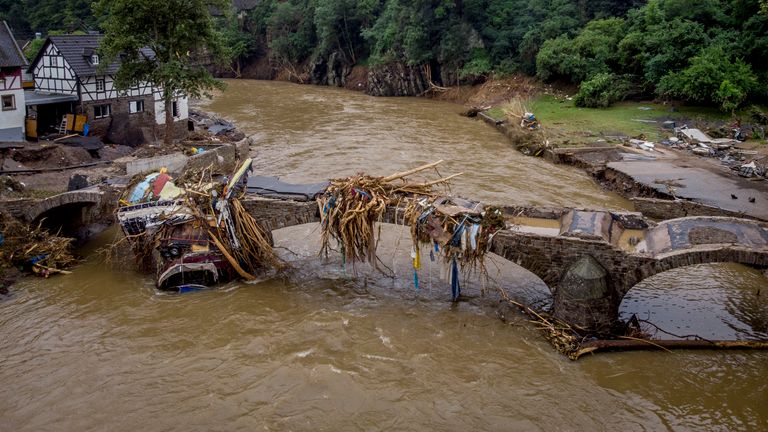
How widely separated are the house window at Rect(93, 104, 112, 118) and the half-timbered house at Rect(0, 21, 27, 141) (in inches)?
127

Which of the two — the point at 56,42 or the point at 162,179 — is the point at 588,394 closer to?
the point at 162,179

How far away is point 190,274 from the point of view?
56.1 ft

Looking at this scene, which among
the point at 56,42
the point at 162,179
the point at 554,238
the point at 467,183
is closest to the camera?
the point at 554,238

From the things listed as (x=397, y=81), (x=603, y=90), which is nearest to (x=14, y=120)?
(x=603, y=90)

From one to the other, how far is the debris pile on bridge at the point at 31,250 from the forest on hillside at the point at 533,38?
15.1 metres

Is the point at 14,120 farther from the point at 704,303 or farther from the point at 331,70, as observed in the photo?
the point at 331,70

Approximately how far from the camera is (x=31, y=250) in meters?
18.1

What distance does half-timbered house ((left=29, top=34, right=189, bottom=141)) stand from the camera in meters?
30.6

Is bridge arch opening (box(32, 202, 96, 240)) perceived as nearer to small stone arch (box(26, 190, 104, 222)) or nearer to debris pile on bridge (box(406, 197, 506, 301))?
small stone arch (box(26, 190, 104, 222))

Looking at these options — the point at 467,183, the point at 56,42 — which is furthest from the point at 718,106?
the point at 56,42

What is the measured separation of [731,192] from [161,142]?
86.7ft

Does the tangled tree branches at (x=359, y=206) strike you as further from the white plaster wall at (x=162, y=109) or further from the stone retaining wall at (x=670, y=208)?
the white plaster wall at (x=162, y=109)

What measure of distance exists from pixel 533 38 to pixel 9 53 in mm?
33713

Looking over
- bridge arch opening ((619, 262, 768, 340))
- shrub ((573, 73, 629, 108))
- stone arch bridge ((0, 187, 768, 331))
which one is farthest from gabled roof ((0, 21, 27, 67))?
shrub ((573, 73, 629, 108))
